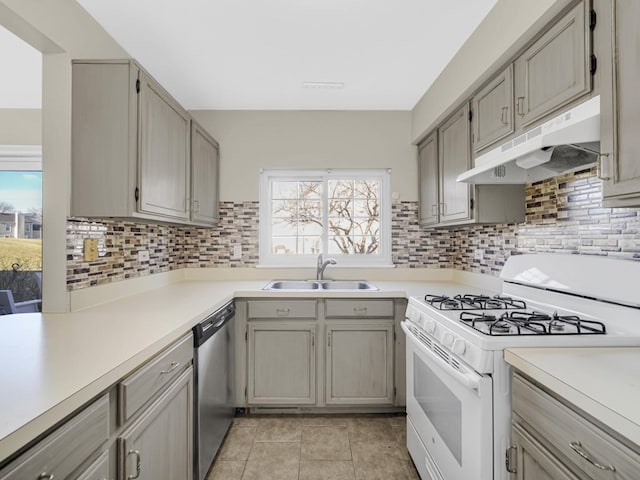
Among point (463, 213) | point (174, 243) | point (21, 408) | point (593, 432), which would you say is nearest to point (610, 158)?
point (593, 432)

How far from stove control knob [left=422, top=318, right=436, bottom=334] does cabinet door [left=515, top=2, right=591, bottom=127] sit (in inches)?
38.3

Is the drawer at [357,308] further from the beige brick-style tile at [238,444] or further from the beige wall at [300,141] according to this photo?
the beige wall at [300,141]

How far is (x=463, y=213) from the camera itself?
2139mm

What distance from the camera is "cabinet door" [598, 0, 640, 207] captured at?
0.95 metres

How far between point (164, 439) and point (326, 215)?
2129 mm

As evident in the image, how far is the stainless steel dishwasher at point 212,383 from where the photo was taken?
162 centimetres

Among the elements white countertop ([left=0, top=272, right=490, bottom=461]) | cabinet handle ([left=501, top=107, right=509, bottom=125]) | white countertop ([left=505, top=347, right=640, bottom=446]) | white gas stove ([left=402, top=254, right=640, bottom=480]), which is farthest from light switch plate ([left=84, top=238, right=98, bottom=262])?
cabinet handle ([left=501, top=107, right=509, bottom=125])

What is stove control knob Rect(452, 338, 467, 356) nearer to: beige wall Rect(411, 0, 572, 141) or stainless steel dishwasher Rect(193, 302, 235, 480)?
stainless steel dishwasher Rect(193, 302, 235, 480)

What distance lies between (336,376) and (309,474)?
65 centimetres

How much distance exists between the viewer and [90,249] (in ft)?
5.88

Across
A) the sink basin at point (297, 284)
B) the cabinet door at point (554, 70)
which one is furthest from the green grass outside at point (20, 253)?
the cabinet door at point (554, 70)

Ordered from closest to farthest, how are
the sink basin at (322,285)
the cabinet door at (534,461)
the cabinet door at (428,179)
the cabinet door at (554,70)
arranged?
the cabinet door at (534,461), the cabinet door at (554,70), the cabinet door at (428,179), the sink basin at (322,285)

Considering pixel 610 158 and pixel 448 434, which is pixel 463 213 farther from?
pixel 448 434

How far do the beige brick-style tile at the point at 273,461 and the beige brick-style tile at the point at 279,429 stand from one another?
53 millimetres
